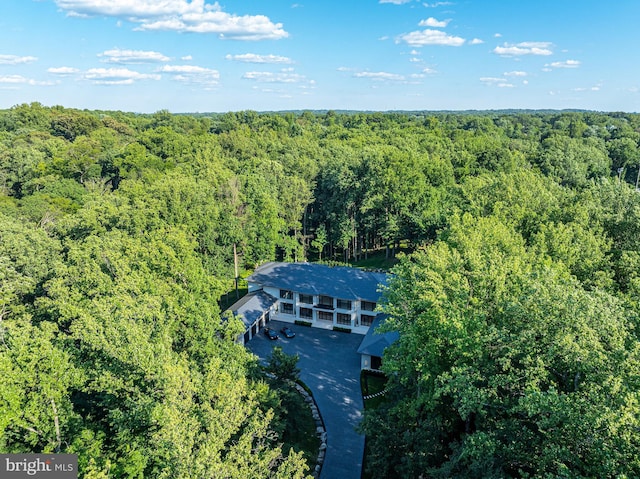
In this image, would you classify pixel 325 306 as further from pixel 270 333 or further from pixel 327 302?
pixel 270 333

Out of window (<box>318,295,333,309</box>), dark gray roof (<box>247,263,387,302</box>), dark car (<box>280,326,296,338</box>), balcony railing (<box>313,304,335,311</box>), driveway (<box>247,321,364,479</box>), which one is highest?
dark gray roof (<box>247,263,387,302</box>)

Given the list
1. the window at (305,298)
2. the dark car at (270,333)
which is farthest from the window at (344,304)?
the dark car at (270,333)

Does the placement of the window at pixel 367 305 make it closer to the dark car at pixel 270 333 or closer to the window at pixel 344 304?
the window at pixel 344 304

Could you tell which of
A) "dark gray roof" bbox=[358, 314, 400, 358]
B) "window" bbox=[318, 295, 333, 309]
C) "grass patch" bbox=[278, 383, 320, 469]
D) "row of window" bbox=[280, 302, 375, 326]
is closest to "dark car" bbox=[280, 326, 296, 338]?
"row of window" bbox=[280, 302, 375, 326]

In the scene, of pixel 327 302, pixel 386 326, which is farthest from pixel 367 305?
pixel 386 326

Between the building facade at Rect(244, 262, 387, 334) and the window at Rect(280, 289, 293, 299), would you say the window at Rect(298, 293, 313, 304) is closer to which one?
the building facade at Rect(244, 262, 387, 334)

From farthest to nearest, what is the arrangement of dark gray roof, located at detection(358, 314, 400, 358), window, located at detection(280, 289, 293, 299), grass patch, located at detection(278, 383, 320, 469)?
window, located at detection(280, 289, 293, 299)
dark gray roof, located at detection(358, 314, 400, 358)
grass patch, located at detection(278, 383, 320, 469)
